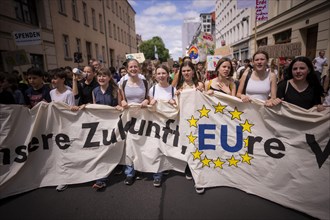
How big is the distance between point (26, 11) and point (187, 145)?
48.8 feet

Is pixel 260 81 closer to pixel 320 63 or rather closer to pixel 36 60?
pixel 320 63

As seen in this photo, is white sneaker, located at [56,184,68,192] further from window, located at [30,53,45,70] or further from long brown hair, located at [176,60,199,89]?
window, located at [30,53,45,70]

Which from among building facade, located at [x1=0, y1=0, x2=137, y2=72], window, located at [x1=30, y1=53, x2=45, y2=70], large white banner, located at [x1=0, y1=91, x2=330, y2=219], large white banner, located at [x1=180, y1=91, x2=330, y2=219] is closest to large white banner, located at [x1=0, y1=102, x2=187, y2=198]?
large white banner, located at [x1=0, y1=91, x2=330, y2=219]

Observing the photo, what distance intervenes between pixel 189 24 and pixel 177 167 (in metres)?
129

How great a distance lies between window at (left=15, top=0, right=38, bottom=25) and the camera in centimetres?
1232

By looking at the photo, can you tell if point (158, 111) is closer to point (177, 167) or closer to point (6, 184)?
point (177, 167)

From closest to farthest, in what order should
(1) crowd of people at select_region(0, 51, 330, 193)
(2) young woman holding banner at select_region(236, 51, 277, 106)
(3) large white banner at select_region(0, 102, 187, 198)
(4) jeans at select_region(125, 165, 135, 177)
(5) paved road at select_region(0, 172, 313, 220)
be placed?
1. (5) paved road at select_region(0, 172, 313, 220)
2. (1) crowd of people at select_region(0, 51, 330, 193)
3. (2) young woman holding banner at select_region(236, 51, 277, 106)
4. (3) large white banner at select_region(0, 102, 187, 198)
5. (4) jeans at select_region(125, 165, 135, 177)

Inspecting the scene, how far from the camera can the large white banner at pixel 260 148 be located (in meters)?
2.63

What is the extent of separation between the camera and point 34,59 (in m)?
13.2

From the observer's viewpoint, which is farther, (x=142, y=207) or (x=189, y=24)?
(x=189, y=24)

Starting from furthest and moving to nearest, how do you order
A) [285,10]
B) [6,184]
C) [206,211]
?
[285,10] → [6,184] → [206,211]

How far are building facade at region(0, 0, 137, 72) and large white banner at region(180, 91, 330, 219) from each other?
6738 mm

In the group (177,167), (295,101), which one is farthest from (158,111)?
(295,101)

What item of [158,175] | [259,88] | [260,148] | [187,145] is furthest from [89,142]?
[259,88]
